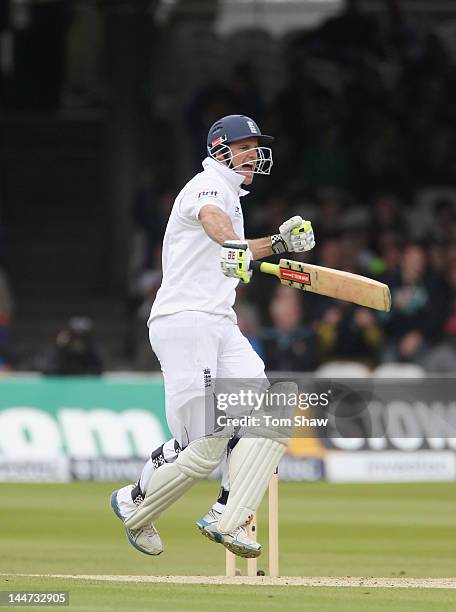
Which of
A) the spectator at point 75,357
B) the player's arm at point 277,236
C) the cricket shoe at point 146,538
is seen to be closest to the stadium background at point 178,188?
the spectator at point 75,357

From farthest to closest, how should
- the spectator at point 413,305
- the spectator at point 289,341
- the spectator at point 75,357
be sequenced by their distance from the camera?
1. the spectator at point 413,305
2. the spectator at point 289,341
3. the spectator at point 75,357

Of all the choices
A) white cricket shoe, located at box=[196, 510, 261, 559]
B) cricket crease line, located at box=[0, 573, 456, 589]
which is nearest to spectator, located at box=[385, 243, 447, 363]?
cricket crease line, located at box=[0, 573, 456, 589]

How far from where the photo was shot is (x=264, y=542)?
904 cm

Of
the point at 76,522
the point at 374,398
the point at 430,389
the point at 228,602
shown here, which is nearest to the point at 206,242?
the point at 228,602

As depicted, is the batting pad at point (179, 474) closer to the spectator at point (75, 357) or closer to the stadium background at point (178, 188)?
the stadium background at point (178, 188)

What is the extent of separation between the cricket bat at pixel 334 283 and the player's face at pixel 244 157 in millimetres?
547

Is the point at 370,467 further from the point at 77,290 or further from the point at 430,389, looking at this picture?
the point at 77,290

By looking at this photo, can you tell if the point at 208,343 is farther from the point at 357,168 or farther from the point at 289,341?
the point at 357,168

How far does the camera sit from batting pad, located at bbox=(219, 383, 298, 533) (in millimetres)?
6426

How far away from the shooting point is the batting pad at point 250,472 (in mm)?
6426

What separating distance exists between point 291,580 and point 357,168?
32.0 feet

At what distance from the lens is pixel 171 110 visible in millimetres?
17016

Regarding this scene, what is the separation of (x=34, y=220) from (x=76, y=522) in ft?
25.6

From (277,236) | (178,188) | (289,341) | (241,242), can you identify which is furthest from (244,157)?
(178,188)
